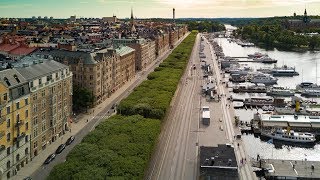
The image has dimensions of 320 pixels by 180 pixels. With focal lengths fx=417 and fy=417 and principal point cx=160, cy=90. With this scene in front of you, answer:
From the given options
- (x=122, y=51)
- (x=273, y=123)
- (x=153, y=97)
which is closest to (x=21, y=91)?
(x=153, y=97)

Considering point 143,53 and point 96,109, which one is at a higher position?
point 143,53

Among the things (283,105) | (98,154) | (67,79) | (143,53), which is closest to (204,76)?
(143,53)

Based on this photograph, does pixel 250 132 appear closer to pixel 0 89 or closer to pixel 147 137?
pixel 147 137

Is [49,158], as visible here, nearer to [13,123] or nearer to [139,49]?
[13,123]

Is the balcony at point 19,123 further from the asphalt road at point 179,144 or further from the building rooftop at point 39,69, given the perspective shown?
the asphalt road at point 179,144

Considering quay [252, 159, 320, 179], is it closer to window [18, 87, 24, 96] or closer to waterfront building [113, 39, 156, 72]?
window [18, 87, 24, 96]

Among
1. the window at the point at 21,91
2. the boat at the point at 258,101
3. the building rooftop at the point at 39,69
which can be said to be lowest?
the boat at the point at 258,101

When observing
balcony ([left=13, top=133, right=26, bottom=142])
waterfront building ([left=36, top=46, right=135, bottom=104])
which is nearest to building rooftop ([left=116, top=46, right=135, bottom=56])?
waterfront building ([left=36, top=46, right=135, bottom=104])

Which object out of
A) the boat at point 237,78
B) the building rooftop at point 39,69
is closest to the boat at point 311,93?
the boat at point 237,78
